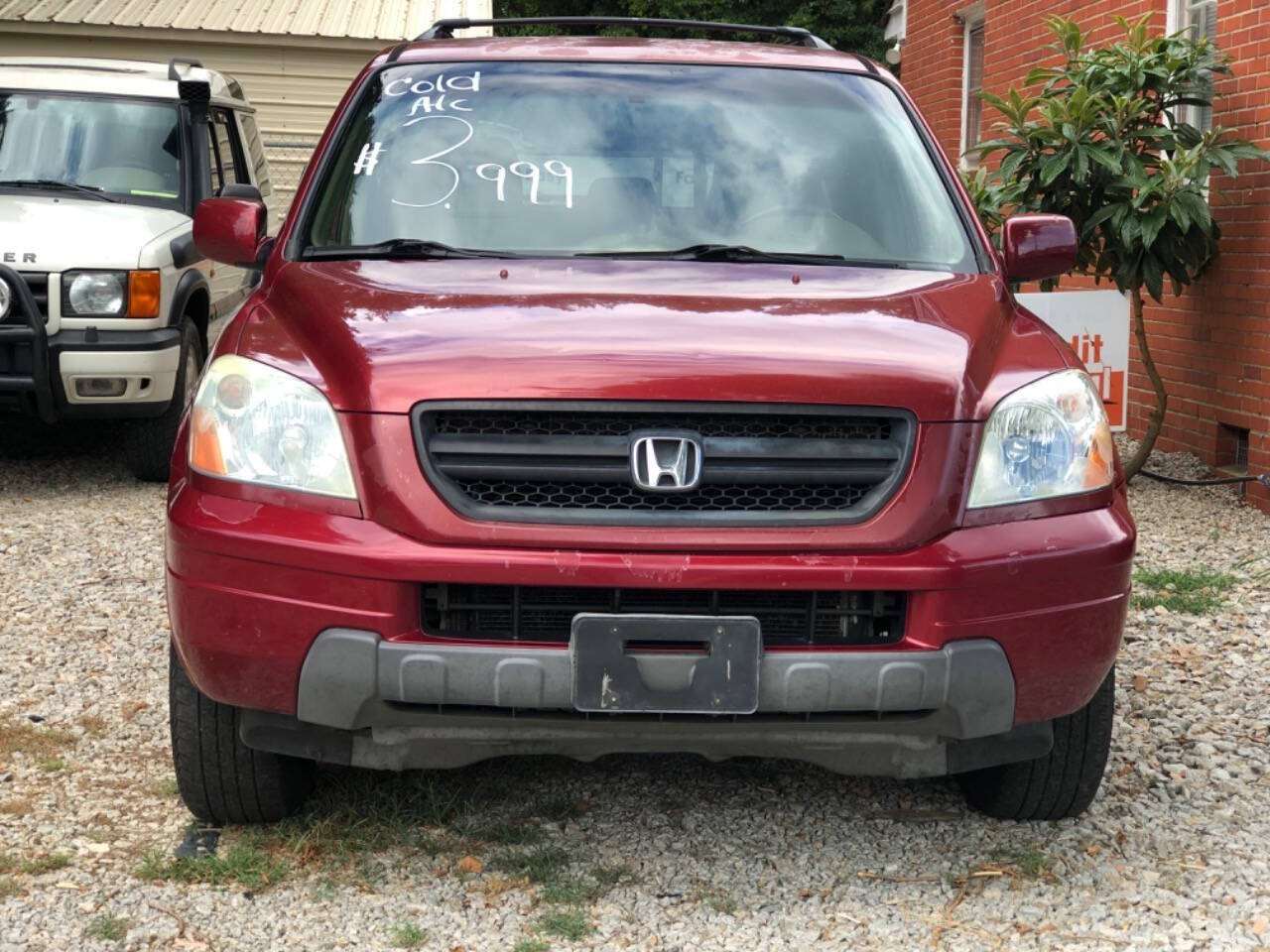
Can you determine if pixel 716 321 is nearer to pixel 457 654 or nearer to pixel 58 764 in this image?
pixel 457 654

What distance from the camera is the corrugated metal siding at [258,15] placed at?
1633 centimetres

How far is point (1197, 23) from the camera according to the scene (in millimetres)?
8852

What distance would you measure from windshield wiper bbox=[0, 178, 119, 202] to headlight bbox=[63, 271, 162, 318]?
0.81m

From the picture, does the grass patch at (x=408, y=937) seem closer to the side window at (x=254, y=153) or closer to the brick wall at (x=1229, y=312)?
the brick wall at (x=1229, y=312)

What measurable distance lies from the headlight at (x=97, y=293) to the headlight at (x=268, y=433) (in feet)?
14.6

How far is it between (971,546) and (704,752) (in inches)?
26.2

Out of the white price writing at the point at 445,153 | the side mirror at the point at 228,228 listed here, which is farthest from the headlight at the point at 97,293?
the white price writing at the point at 445,153

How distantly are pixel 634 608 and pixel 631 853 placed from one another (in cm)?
77

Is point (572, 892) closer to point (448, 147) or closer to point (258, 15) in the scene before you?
point (448, 147)

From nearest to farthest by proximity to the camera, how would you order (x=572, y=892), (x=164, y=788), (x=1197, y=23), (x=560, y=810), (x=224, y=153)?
(x=572, y=892) < (x=560, y=810) < (x=164, y=788) < (x=1197, y=23) < (x=224, y=153)

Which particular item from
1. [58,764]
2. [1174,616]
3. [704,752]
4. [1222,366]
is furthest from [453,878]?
[1222,366]

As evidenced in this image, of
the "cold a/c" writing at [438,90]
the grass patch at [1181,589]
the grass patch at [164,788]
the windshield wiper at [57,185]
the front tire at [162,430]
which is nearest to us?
the grass patch at [164,788]

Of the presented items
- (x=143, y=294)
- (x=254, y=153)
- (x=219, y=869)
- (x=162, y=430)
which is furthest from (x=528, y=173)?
(x=254, y=153)

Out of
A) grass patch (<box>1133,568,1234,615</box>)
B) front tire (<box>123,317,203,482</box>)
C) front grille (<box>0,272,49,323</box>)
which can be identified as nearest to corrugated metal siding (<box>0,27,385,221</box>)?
front tire (<box>123,317,203,482</box>)
